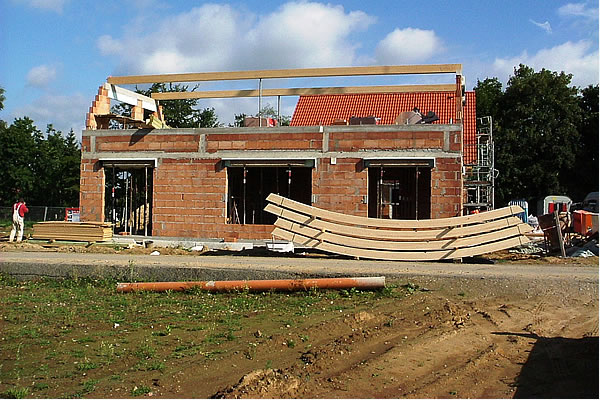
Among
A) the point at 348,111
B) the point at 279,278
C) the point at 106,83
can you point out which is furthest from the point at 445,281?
the point at 348,111

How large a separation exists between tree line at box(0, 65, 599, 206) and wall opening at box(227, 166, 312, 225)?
17383 mm

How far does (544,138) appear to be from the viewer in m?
41.6

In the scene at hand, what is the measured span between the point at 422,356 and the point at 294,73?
47.2ft

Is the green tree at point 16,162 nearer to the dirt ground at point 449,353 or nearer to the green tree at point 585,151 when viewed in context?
the green tree at point 585,151

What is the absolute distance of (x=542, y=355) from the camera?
6699 millimetres

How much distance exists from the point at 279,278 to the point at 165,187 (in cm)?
934

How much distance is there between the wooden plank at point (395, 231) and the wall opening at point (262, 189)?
7.32 meters

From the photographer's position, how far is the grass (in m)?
6.51

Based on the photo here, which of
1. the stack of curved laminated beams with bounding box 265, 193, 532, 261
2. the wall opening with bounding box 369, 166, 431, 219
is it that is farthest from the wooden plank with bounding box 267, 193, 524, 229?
the wall opening with bounding box 369, 166, 431, 219

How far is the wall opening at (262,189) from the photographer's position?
905 inches

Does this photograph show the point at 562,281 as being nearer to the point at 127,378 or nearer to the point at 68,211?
the point at 127,378

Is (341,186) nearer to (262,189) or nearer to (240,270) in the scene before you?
(262,189)

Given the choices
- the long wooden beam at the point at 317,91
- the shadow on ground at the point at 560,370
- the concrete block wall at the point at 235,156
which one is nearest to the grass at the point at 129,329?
the shadow on ground at the point at 560,370

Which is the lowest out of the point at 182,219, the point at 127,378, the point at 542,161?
the point at 127,378
